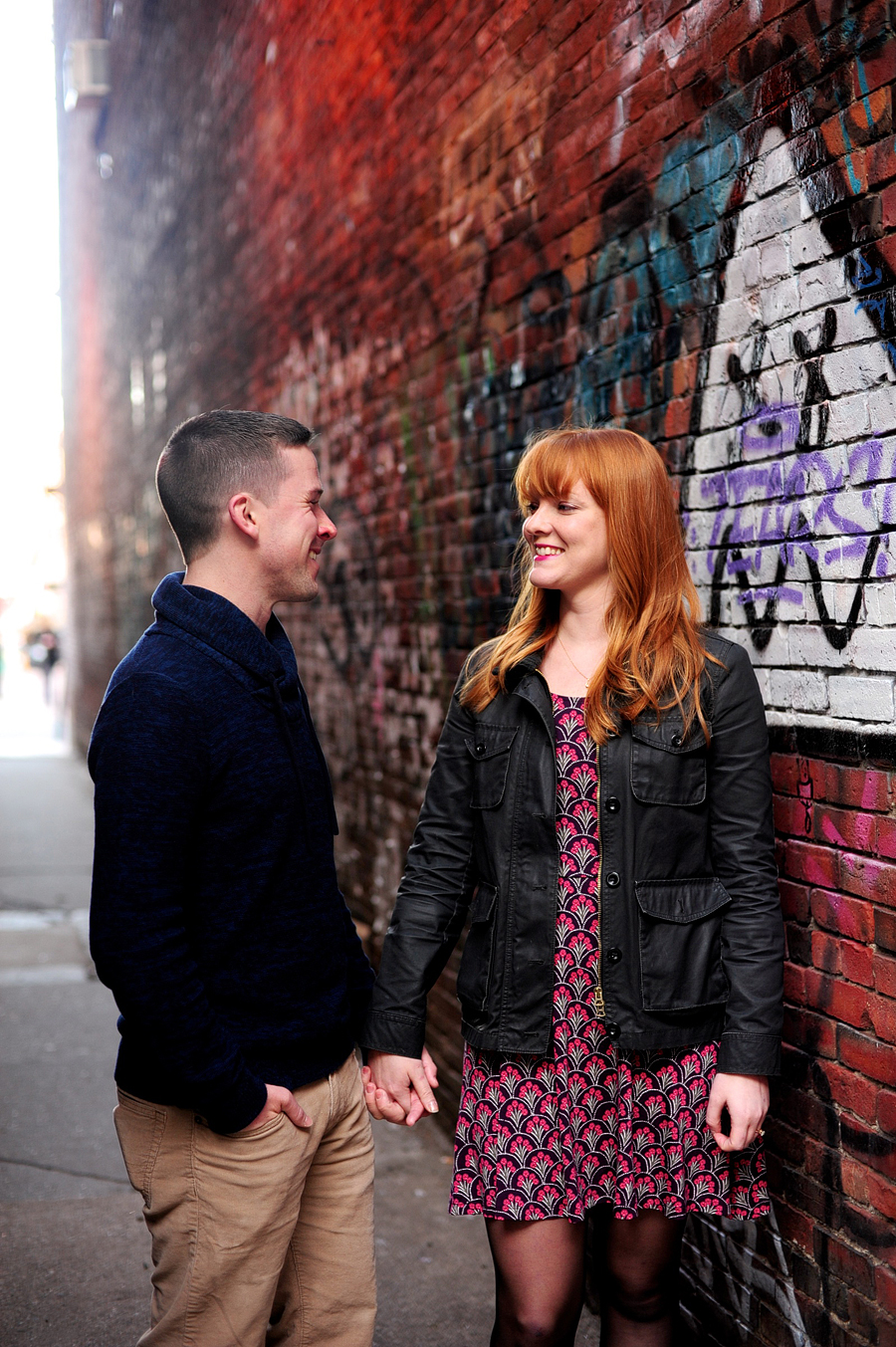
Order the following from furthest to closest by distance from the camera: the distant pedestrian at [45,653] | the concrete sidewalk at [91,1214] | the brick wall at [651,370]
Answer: the distant pedestrian at [45,653]
the concrete sidewalk at [91,1214]
the brick wall at [651,370]

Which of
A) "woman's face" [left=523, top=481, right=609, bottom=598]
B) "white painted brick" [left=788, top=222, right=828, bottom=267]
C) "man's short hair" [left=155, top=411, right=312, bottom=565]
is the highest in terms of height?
"white painted brick" [left=788, top=222, right=828, bottom=267]

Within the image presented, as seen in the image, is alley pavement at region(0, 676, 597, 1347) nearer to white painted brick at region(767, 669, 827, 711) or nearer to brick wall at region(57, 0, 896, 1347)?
brick wall at region(57, 0, 896, 1347)

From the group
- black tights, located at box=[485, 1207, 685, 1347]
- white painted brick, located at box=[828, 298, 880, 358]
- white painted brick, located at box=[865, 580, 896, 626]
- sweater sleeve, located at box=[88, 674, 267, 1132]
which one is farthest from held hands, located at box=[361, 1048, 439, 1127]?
white painted brick, located at box=[828, 298, 880, 358]

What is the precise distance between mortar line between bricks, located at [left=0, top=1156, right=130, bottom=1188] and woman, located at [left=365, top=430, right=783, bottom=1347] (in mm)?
2262

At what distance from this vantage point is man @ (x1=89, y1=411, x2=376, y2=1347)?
1.95m

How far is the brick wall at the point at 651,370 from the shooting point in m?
2.28

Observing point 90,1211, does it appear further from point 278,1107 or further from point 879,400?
point 879,400

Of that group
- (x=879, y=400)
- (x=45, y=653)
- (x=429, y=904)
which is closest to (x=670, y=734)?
(x=429, y=904)

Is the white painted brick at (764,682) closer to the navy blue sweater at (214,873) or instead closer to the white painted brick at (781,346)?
the white painted brick at (781,346)

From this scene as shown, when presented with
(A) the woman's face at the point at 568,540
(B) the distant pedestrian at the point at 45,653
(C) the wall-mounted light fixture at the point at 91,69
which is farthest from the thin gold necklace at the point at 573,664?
(B) the distant pedestrian at the point at 45,653

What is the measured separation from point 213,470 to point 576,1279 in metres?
1.62

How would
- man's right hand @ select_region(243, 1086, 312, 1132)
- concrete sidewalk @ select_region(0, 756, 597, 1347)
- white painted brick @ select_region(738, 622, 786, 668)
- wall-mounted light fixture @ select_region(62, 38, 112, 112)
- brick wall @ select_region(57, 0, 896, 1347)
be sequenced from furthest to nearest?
wall-mounted light fixture @ select_region(62, 38, 112, 112) → concrete sidewalk @ select_region(0, 756, 597, 1347) → white painted brick @ select_region(738, 622, 786, 668) → brick wall @ select_region(57, 0, 896, 1347) → man's right hand @ select_region(243, 1086, 312, 1132)

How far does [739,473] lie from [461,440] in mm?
1819

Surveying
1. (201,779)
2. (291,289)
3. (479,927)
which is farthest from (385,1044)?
(291,289)
